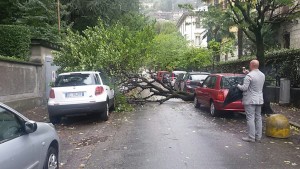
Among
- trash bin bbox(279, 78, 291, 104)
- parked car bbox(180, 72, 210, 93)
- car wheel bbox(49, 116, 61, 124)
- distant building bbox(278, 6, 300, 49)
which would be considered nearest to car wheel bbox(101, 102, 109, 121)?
car wheel bbox(49, 116, 61, 124)

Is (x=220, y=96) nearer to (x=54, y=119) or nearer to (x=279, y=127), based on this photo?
(x=279, y=127)

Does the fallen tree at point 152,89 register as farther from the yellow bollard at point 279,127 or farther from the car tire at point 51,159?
the car tire at point 51,159

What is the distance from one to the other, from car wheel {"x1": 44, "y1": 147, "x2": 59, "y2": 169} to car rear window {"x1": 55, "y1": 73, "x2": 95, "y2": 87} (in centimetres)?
572

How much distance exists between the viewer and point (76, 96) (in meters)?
11.1

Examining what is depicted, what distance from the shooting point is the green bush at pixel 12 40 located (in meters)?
15.9

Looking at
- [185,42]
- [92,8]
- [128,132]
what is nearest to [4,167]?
[128,132]

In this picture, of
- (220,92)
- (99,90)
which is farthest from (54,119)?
(220,92)

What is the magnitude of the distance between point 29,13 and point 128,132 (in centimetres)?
1453

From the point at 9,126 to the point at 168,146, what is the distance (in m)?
4.21

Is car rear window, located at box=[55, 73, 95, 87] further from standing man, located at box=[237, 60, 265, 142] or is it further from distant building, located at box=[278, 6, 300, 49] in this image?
distant building, located at box=[278, 6, 300, 49]

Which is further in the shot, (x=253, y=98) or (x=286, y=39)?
(x=286, y=39)

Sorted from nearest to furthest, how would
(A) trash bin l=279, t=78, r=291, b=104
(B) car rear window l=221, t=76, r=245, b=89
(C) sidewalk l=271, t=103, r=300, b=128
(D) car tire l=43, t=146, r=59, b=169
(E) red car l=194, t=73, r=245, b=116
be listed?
(D) car tire l=43, t=146, r=59, b=169 → (C) sidewalk l=271, t=103, r=300, b=128 → (E) red car l=194, t=73, r=245, b=116 → (B) car rear window l=221, t=76, r=245, b=89 → (A) trash bin l=279, t=78, r=291, b=104

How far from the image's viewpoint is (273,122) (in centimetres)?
898

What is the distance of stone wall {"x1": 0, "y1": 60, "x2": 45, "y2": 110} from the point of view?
13.2 metres
